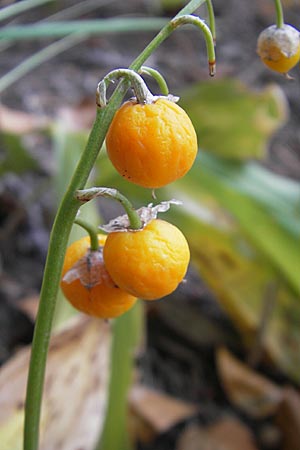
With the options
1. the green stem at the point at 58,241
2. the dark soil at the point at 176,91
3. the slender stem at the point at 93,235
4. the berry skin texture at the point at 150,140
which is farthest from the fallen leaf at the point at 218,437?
the berry skin texture at the point at 150,140

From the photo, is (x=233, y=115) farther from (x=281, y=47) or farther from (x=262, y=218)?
(x=281, y=47)

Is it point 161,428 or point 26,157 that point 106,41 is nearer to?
point 26,157

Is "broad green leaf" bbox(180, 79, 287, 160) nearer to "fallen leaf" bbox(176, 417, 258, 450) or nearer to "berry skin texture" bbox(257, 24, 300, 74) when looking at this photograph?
"fallen leaf" bbox(176, 417, 258, 450)

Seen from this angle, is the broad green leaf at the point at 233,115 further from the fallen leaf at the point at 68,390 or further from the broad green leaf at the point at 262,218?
the fallen leaf at the point at 68,390

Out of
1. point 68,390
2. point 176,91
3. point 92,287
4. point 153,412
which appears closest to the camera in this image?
point 92,287

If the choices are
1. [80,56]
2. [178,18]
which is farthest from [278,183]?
[80,56]

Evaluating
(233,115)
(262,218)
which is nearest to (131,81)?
Result: (262,218)
